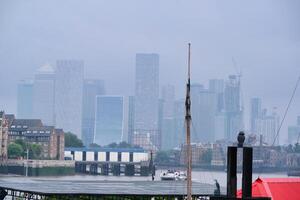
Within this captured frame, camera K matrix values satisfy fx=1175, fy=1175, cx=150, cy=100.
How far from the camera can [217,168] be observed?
190 meters

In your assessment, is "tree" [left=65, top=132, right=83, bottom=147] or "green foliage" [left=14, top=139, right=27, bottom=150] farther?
"tree" [left=65, top=132, right=83, bottom=147]

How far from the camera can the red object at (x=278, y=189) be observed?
26578mm

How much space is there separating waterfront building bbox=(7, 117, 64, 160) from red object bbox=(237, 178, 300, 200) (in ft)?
417

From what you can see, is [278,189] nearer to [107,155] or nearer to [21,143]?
[21,143]

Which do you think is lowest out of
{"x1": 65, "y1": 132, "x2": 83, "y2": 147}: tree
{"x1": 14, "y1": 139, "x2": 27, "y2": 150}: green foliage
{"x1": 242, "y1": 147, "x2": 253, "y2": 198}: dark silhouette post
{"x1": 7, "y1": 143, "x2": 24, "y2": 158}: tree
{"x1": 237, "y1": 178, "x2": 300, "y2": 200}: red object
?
{"x1": 237, "y1": 178, "x2": 300, "y2": 200}: red object

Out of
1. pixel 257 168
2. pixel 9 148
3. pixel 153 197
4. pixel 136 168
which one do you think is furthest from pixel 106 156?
pixel 153 197

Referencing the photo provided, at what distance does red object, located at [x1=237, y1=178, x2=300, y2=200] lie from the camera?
1046 inches

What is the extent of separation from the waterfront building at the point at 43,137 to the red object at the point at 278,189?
127 metres

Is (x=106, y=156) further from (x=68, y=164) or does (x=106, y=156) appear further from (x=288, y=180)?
(x=288, y=180)

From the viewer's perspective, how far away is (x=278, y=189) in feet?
87.8

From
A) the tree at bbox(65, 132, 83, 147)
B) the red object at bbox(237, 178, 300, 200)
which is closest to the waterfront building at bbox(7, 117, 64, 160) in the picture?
the tree at bbox(65, 132, 83, 147)

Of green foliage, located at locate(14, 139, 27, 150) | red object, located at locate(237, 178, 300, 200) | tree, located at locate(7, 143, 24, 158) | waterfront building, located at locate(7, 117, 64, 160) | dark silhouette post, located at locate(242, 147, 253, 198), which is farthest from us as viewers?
waterfront building, located at locate(7, 117, 64, 160)

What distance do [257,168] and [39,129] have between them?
37.6 meters

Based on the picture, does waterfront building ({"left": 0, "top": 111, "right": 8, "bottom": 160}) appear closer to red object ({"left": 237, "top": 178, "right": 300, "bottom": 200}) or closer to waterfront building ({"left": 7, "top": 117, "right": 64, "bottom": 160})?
waterfront building ({"left": 7, "top": 117, "right": 64, "bottom": 160})
